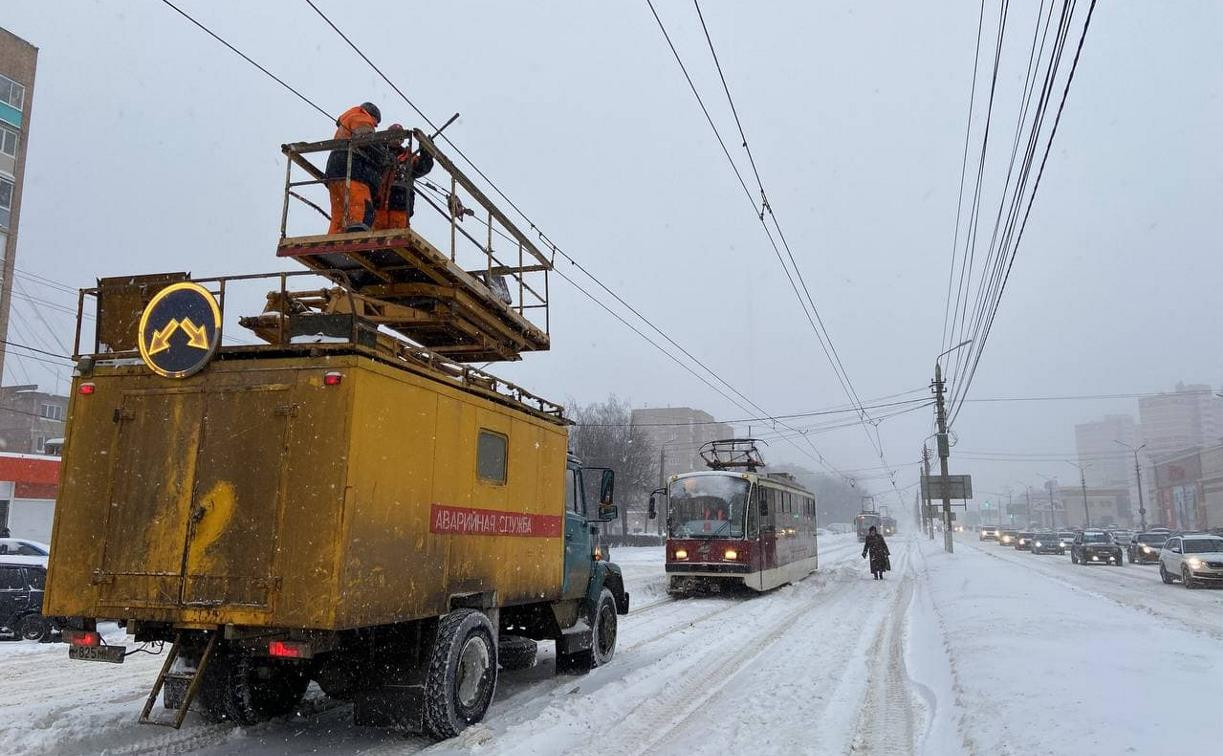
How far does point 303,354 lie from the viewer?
527 centimetres

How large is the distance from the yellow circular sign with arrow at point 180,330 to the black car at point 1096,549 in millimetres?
37059

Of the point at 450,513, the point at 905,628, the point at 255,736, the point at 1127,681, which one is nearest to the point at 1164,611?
the point at 905,628

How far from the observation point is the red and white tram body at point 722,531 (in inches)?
691

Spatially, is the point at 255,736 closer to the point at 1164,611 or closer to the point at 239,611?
the point at 239,611

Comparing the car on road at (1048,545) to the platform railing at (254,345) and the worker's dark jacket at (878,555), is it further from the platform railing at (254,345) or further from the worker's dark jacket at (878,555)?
the platform railing at (254,345)

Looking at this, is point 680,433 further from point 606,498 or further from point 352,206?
point 352,206

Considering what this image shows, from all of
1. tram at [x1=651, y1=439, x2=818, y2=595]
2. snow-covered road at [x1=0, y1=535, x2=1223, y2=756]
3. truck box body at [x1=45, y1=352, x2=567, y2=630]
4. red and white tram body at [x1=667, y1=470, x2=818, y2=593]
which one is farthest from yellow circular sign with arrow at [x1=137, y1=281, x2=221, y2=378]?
red and white tram body at [x1=667, y1=470, x2=818, y2=593]

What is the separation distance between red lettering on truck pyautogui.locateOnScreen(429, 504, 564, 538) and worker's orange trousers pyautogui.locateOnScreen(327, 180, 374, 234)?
8.84ft

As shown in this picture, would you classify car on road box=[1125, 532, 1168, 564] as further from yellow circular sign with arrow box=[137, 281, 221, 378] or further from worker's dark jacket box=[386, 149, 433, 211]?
yellow circular sign with arrow box=[137, 281, 221, 378]

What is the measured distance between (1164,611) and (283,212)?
16.9m

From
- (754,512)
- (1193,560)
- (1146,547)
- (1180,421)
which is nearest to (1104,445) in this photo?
(1180,421)

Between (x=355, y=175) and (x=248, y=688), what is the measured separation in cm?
451

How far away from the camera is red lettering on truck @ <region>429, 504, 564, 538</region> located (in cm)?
596

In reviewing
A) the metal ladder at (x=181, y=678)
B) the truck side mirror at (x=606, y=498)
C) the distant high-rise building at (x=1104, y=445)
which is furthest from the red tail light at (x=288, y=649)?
the distant high-rise building at (x=1104, y=445)
